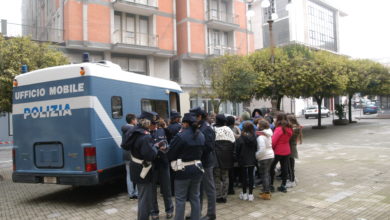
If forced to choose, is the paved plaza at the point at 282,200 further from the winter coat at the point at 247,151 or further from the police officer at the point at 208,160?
the winter coat at the point at 247,151

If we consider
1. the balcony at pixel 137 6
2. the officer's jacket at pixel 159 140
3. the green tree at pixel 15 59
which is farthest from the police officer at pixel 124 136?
the balcony at pixel 137 6

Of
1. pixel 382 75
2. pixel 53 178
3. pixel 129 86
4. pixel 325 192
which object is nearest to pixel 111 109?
pixel 129 86

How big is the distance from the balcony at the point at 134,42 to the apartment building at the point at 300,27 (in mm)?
23998

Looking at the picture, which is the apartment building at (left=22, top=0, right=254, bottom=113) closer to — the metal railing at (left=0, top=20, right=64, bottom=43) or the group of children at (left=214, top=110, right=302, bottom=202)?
the metal railing at (left=0, top=20, right=64, bottom=43)

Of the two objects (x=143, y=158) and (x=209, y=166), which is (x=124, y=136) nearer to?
(x=143, y=158)

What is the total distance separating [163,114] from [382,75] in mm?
22180

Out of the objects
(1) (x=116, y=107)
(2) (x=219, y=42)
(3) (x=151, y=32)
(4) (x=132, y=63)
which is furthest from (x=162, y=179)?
(2) (x=219, y=42)

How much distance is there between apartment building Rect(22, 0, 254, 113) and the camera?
66.1ft

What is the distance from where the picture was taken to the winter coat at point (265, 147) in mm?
6000

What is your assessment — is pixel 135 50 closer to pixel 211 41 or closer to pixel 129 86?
pixel 211 41

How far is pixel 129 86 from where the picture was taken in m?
6.88

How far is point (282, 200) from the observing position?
594 cm

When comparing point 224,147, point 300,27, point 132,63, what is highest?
point 300,27

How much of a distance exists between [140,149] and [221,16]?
25628 millimetres
